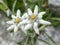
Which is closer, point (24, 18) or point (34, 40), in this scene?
point (24, 18)

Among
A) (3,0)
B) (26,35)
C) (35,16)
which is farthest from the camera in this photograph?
(3,0)

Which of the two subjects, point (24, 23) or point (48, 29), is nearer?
point (24, 23)

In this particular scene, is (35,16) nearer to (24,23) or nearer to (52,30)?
(24,23)

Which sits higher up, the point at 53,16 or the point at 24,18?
the point at 53,16

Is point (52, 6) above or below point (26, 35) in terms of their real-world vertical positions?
above

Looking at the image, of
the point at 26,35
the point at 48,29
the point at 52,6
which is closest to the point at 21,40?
the point at 26,35

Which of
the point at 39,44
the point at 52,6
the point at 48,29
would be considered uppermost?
the point at 52,6

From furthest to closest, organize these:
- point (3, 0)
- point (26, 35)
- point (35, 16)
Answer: point (3, 0) < point (26, 35) < point (35, 16)

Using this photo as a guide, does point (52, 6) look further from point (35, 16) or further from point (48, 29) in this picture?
point (35, 16)

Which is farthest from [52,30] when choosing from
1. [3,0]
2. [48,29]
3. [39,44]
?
[3,0]
